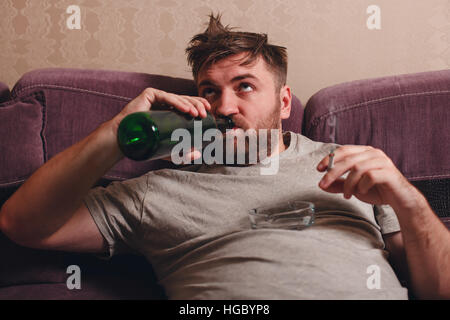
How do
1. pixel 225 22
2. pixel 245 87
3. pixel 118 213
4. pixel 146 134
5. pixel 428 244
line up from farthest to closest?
pixel 225 22 < pixel 245 87 < pixel 118 213 < pixel 428 244 < pixel 146 134

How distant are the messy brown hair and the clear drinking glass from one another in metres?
0.42

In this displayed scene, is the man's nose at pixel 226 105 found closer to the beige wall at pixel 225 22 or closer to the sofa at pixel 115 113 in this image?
the sofa at pixel 115 113

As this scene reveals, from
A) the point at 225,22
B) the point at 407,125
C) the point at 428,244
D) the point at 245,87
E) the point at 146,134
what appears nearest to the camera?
the point at 146,134

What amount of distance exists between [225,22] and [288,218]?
0.83 meters

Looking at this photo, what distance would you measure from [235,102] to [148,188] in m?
0.33

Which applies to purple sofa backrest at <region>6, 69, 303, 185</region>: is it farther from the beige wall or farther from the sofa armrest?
the beige wall

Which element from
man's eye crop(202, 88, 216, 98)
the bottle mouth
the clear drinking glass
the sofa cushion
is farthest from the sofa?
the clear drinking glass

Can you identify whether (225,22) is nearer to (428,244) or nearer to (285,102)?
(285,102)

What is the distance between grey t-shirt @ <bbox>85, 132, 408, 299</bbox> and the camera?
0.80 meters

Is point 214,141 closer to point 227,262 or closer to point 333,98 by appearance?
point 227,262

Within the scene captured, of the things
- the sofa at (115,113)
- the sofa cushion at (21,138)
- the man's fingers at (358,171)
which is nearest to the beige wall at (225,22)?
the sofa at (115,113)

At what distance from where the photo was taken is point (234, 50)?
110 centimetres

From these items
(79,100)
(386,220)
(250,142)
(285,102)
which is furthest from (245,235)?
(79,100)

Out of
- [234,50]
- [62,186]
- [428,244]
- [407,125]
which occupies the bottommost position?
[428,244]
